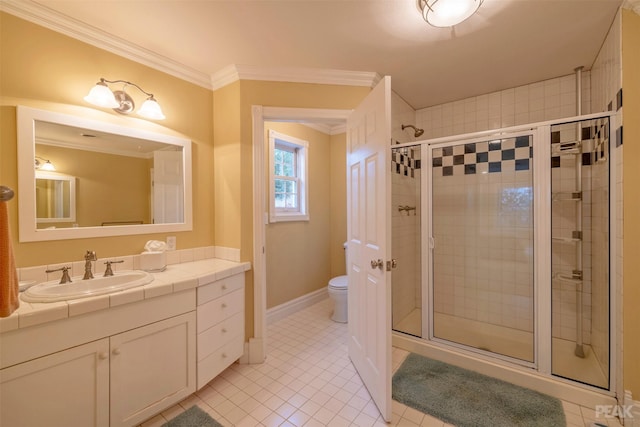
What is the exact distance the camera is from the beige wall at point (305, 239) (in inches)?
115

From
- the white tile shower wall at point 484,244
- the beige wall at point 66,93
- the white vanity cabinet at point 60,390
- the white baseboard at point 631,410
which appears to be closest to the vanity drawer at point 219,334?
the white vanity cabinet at point 60,390

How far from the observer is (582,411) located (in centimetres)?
157

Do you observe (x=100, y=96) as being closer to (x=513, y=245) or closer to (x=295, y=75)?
(x=295, y=75)

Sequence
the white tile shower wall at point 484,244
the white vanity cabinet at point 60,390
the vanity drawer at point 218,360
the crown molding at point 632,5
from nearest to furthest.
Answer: the white vanity cabinet at point 60,390
the crown molding at point 632,5
the vanity drawer at point 218,360
the white tile shower wall at point 484,244

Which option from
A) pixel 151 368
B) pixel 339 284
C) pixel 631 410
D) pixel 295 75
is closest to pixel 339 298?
pixel 339 284

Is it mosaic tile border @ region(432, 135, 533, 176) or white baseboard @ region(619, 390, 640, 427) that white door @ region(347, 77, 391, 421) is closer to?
mosaic tile border @ region(432, 135, 533, 176)

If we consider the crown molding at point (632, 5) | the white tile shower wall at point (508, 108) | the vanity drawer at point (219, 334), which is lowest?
the vanity drawer at point (219, 334)

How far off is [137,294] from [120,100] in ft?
4.37

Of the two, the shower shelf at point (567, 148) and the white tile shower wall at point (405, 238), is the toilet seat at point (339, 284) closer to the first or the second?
the white tile shower wall at point (405, 238)

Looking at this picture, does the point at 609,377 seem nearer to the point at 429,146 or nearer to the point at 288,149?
the point at 429,146

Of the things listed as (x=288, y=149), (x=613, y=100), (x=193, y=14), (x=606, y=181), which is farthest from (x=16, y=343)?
(x=613, y=100)

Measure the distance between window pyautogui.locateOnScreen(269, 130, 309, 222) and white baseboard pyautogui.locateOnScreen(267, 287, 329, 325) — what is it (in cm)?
99

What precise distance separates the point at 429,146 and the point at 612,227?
1.32m

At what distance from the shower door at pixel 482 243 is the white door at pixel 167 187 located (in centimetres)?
217
